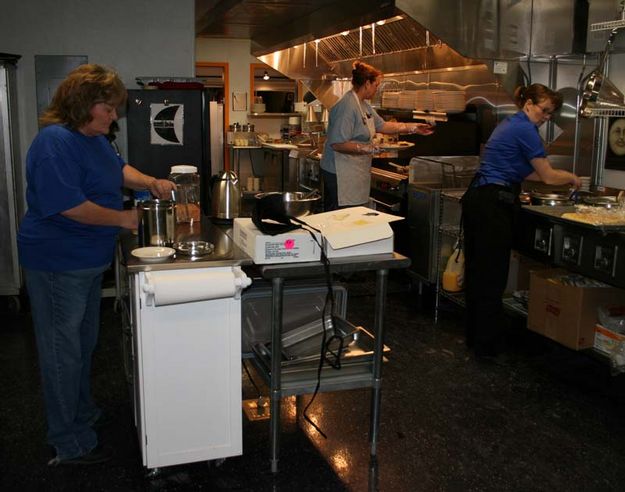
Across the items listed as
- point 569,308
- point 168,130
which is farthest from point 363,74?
point 569,308

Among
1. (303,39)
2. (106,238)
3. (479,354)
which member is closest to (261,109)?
(303,39)

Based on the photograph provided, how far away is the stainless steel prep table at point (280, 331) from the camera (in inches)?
101

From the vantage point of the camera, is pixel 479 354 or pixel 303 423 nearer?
pixel 303 423

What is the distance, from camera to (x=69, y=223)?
2592 millimetres

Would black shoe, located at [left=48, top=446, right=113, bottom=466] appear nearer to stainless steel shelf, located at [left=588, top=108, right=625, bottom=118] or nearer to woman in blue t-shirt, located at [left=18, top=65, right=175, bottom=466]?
woman in blue t-shirt, located at [left=18, top=65, right=175, bottom=466]

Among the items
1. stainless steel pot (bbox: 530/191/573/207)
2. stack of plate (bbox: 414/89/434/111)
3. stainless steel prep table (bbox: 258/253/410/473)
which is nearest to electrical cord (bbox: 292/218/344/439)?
stainless steel prep table (bbox: 258/253/410/473)

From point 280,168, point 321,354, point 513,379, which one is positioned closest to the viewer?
point 321,354

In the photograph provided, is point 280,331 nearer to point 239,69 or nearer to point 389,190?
point 389,190

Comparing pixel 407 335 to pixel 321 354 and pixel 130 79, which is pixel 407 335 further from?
pixel 130 79

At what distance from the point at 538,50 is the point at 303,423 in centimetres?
307

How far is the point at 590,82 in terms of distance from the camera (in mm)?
4145

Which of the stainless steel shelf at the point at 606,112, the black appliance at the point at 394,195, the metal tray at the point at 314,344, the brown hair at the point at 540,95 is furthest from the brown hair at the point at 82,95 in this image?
the black appliance at the point at 394,195

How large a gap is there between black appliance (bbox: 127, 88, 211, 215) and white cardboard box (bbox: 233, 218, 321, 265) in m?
2.09

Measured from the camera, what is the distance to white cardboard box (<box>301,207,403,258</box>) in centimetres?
262
